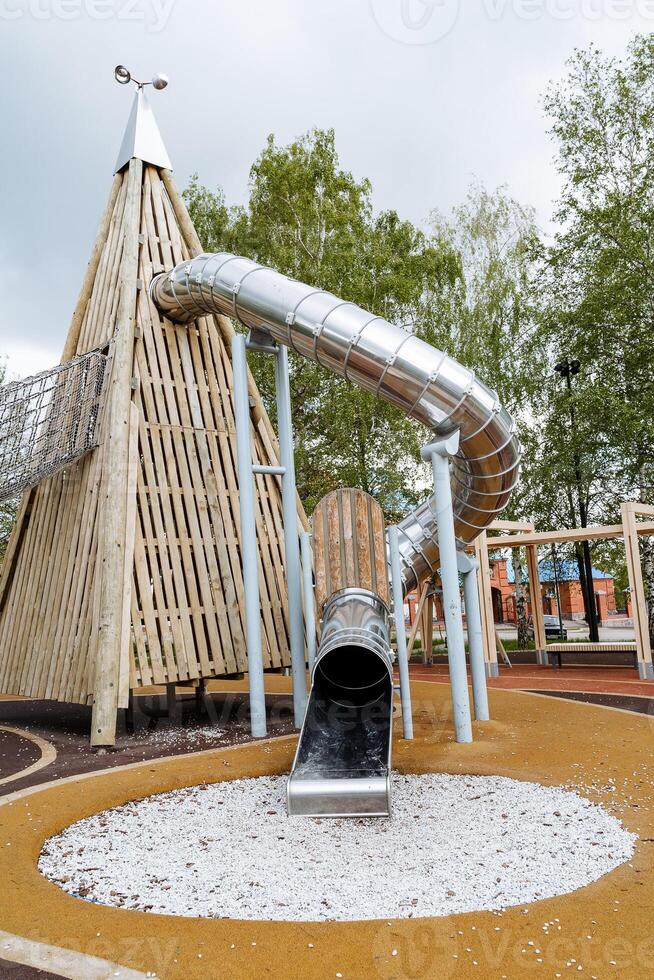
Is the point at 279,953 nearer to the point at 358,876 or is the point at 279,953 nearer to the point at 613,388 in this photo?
the point at 358,876

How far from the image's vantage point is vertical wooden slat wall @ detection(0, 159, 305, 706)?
9.12 metres

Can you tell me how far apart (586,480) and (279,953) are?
1565cm

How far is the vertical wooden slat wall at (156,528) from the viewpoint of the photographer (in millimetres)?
9117

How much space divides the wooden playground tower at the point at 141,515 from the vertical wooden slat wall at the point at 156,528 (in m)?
0.02

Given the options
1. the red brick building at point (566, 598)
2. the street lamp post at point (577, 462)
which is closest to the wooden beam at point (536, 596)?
the street lamp post at point (577, 462)

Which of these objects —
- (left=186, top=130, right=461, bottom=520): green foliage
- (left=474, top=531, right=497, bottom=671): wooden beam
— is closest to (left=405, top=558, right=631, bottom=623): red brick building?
(left=186, top=130, right=461, bottom=520): green foliage

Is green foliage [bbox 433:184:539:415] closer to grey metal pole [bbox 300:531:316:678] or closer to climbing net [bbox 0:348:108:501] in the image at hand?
climbing net [bbox 0:348:108:501]

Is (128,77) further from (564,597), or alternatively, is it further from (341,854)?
(564,597)

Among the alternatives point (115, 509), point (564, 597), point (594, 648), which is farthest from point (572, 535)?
point (564, 597)

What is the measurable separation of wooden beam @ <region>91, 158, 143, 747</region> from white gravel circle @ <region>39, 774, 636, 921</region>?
7.62 feet

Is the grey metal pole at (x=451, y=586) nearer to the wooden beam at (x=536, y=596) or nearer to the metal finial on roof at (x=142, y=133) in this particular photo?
the metal finial on roof at (x=142, y=133)

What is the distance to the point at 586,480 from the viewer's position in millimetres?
17547

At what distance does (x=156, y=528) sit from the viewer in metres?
9.39

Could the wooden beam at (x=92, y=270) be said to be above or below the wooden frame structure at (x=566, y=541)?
above
